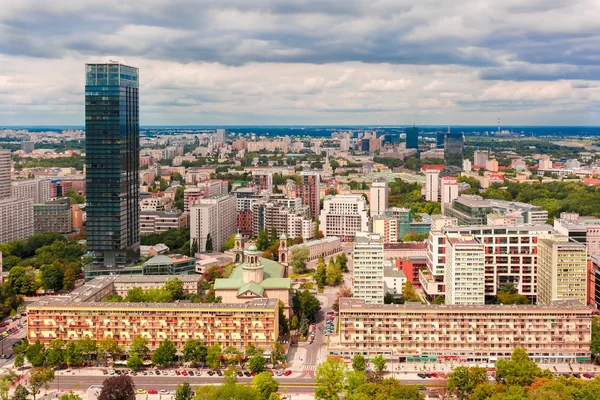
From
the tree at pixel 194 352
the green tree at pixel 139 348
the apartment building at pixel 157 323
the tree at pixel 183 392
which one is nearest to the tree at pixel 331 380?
the tree at pixel 183 392

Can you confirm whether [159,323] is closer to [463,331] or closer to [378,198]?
[463,331]

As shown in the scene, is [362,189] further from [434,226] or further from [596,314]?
[596,314]

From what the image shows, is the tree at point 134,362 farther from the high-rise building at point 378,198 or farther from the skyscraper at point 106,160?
the high-rise building at point 378,198

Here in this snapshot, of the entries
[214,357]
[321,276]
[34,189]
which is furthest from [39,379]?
[34,189]

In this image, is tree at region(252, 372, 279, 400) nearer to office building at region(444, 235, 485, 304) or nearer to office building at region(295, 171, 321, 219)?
office building at region(444, 235, 485, 304)

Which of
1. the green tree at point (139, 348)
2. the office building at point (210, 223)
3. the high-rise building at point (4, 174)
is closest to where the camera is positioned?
the green tree at point (139, 348)

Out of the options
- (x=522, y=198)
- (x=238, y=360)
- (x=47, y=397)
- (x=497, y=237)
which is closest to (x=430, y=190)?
(x=522, y=198)

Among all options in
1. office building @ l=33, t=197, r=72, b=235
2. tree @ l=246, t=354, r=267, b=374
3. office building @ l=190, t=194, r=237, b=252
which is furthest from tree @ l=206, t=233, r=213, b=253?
tree @ l=246, t=354, r=267, b=374
